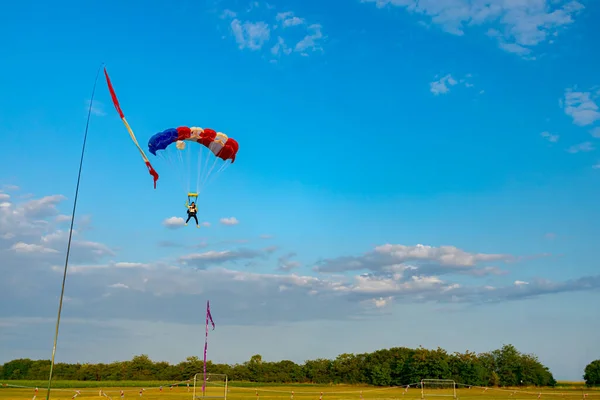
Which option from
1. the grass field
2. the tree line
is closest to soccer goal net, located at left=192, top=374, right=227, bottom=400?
the grass field

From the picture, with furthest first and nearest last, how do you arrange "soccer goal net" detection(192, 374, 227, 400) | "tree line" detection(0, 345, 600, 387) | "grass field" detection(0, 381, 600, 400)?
"tree line" detection(0, 345, 600, 387), "grass field" detection(0, 381, 600, 400), "soccer goal net" detection(192, 374, 227, 400)

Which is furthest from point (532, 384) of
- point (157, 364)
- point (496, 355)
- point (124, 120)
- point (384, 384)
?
point (124, 120)

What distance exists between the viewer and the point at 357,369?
332ft

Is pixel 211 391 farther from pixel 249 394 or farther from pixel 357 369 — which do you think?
pixel 357 369

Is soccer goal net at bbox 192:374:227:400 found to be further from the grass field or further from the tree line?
the tree line

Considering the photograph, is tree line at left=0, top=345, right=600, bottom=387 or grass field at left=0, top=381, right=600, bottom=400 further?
tree line at left=0, top=345, right=600, bottom=387

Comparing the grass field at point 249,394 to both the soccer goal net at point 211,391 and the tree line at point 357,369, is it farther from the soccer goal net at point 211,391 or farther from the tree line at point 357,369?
the tree line at point 357,369

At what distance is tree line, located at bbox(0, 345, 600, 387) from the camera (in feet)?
291

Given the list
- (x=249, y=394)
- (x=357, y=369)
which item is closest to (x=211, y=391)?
(x=249, y=394)

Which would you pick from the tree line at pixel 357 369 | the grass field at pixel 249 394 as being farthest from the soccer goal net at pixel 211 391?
the tree line at pixel 357 369

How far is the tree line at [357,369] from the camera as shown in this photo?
291ft

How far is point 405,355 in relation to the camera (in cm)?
9750

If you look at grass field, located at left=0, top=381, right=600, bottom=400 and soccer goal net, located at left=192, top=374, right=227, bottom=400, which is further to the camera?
grass field, located at left=0, top=381, right=600, bottom=400

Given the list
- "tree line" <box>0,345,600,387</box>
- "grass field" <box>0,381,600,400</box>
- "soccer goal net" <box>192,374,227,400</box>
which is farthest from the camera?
"tree line" <box>0,345,600,387</box>
